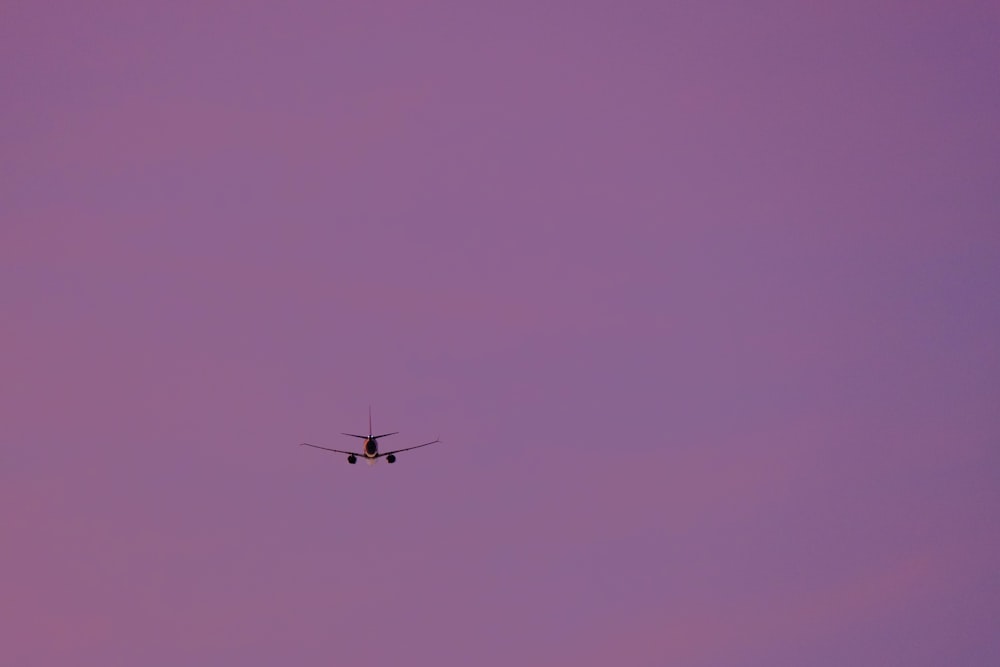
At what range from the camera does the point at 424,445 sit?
552 feet

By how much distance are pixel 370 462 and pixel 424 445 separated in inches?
244

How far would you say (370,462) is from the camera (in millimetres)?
170875
